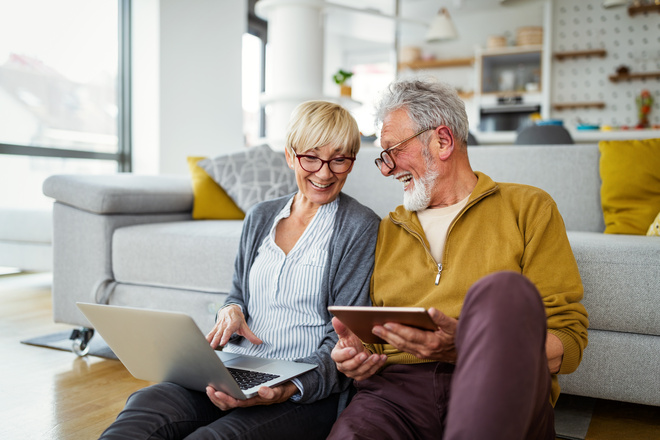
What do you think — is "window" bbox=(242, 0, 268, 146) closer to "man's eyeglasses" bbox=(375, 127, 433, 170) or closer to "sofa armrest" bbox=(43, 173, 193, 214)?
"sofa armrest" bbox=(43, 173, 193, 214)

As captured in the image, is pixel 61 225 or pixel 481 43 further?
pixel 481 43

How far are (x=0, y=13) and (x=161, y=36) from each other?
1.17 meters

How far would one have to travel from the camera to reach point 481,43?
24.2 feet

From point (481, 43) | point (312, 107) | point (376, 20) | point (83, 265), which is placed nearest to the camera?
point (312, 107)

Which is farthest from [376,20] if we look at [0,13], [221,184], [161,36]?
[221,184]

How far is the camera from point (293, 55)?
172 inches

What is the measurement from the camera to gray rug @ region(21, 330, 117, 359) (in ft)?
7.49

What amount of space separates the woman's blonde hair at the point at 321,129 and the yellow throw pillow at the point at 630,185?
1195 mm

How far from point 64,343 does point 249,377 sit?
1.57 m

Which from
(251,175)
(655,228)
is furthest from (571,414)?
(251,175)

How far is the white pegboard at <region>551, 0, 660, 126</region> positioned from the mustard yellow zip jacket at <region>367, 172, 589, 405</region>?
6.03 m

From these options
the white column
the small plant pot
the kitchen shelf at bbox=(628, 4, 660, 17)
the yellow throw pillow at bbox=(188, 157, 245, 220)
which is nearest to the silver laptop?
the yellow throw pillow at bbox=(188, 157, 245, 220)

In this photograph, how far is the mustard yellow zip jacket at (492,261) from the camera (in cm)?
114

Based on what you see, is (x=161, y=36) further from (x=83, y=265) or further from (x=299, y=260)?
(x=299, y=260)
